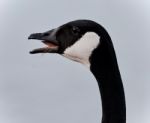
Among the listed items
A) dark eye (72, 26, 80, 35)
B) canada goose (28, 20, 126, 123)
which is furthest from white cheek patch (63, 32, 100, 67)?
dark eye (72, 26, 80, 35)

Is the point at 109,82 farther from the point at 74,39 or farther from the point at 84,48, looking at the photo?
the point at 74,39

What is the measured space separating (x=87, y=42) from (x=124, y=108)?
41.5 inches

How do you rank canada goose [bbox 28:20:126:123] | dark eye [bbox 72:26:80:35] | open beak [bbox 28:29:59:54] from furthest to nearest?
open beak [bbox 28:29:59:54]
dark eye [bbox 72:26:80:35]
canada goose [bbox 28:20:126:123]

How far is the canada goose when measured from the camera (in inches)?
705

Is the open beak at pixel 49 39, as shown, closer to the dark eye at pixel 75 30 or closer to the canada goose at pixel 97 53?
the canada goose at pixel 97 53

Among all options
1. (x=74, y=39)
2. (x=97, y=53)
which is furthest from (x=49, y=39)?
(x=97, y=53)

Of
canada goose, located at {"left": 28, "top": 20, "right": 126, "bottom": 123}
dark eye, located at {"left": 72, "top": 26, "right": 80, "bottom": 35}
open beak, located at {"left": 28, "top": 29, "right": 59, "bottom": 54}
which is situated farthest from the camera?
open beak, located at {"left": 28, "top": 29, "right": 59, "bottom": 54}

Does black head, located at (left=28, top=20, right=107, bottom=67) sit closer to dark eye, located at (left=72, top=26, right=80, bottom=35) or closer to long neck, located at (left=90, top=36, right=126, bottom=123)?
dark eye, located at (left=72, top=26, right=80, bottom=35)

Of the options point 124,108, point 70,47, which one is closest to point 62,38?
point 70,47

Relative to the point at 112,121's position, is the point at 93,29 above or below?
above

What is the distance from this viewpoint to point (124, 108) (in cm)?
1817

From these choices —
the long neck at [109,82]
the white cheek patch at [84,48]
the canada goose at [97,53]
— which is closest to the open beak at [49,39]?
the canada goose at [97,53]

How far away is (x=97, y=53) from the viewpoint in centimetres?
1800

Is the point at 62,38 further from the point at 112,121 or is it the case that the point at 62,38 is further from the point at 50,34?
the point at 112,121
